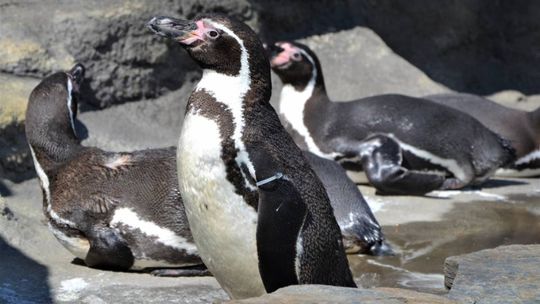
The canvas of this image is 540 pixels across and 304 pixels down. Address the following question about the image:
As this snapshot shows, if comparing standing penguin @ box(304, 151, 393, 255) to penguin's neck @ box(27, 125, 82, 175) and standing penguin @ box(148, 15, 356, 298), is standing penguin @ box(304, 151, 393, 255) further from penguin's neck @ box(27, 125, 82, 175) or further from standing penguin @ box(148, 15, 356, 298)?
standing penguin @ box(148, 15, 356, 298)

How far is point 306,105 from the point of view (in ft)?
31.4

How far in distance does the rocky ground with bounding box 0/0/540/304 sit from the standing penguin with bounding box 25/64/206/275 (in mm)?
116

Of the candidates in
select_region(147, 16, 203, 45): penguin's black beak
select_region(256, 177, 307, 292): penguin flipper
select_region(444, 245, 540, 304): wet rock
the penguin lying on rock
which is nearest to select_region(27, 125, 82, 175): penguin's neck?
the penguin lying on rock

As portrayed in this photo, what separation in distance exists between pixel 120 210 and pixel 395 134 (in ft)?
11.1

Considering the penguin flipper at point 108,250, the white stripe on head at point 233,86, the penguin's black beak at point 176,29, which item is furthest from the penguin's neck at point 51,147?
the white stripe on head at point 233,86

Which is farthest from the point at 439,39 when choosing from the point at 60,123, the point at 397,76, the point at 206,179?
the point at 206,179

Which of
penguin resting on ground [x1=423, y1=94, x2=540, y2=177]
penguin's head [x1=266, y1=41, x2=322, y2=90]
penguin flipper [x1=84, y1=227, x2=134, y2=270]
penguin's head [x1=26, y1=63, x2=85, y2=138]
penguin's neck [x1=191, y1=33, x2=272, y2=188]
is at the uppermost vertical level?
penguin's neck [x1=191, y1=33, x2=272, y2=188]

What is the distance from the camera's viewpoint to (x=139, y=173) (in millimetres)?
6500

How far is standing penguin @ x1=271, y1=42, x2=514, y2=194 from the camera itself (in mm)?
9164

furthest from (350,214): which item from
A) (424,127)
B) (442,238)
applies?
(424,127)

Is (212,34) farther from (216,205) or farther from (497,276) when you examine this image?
(497,276)

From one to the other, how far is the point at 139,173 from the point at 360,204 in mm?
1520

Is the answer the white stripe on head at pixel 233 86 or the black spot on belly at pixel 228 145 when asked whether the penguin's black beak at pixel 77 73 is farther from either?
the black spot on belly at pixel 228 145

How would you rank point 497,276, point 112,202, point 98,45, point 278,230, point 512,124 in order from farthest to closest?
point 512,124, point 98,45, point 112,202, point 278,230, point 497,276
